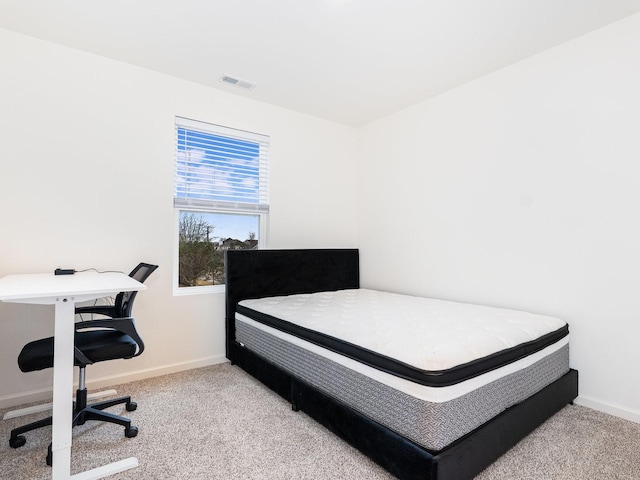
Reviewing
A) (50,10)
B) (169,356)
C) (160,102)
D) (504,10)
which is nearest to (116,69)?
(160,102)

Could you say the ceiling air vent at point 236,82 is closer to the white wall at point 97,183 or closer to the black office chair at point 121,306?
the white wall at point 97,183

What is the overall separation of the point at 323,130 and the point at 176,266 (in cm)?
214

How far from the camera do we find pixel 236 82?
3002 millimetres

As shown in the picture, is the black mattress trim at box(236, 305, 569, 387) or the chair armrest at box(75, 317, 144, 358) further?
the chair armrest at box(75, 317, 144, 358)

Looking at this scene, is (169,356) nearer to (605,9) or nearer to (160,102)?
(160,102)

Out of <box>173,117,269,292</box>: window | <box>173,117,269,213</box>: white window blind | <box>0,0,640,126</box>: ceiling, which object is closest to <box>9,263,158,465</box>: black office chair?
<box>173,117,269,292</box>: window

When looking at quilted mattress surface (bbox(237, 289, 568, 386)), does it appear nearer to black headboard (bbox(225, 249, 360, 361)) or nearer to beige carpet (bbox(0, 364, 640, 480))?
black headboard (bbox(225, 249, 360, 361))

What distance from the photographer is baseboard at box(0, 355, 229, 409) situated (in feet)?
7.47

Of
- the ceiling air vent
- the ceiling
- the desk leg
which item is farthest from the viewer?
the ceiling air vent

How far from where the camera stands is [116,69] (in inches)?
105

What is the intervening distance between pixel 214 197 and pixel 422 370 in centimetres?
244

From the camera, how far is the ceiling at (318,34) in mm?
2062

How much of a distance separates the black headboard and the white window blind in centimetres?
51

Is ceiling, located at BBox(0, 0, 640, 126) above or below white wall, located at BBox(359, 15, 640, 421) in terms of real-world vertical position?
above
